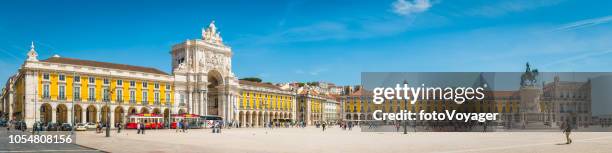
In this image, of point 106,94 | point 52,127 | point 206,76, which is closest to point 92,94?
point 106,94

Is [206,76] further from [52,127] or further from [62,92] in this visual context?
[52,127]

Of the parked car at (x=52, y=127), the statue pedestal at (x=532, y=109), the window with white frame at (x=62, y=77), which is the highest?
the window with white frame at (x=62, y=77)

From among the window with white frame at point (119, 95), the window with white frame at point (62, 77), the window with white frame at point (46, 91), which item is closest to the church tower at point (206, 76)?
the window with white frame at point (119, 95)

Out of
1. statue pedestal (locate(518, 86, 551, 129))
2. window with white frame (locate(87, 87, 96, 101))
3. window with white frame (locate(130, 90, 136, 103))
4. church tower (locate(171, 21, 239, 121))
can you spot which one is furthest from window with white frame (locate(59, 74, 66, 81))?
statue pedestal (locate(518, 86, 551, 129))

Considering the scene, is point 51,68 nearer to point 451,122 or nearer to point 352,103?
point 451,122

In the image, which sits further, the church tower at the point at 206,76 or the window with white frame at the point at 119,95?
the church tower at the point at 206,76

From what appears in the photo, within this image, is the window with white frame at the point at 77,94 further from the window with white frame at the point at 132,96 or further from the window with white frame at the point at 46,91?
the window with white frame at the point at 132,96

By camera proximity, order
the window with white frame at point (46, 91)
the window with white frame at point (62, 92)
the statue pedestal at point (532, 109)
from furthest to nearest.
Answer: the window with white frame at point (62, 92)
the window with white frame at point (46, 91)
the statue pedestal at point (532, 109)

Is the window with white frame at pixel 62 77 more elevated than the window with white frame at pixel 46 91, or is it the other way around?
the window with white frame at pixel 62 77

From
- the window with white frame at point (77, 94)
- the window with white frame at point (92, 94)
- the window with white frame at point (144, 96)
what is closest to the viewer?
the window with white frame at point (77, 94)

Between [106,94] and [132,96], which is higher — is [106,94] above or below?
above

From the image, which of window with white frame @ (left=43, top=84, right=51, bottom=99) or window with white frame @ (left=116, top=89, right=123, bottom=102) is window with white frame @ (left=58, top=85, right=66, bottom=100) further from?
window with white frame @ (left=116, top=89, right=123, bottom=102)

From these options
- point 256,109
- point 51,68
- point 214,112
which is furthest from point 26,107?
point 256,109

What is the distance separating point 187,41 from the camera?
291 feet
